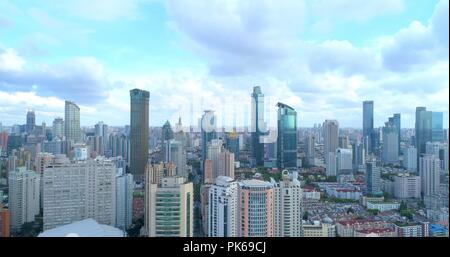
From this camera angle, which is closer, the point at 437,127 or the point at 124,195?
the point at 437,127

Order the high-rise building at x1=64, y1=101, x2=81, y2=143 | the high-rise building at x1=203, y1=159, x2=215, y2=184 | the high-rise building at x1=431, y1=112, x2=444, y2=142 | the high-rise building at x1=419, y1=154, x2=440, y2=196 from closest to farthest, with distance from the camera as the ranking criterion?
the high-rise building at x1=431, y1=112, x2=444, y2=142 → the high-rise building at x1=419, y1=154, x2=440, y2=196 → the high-rise building at x1=64, y1=101, x2=81, y2=143 → the high-rise building at x1=203, y1=159, x2=215, y2=184

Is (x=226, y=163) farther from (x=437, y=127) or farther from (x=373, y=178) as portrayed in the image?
(x=437, y=127)

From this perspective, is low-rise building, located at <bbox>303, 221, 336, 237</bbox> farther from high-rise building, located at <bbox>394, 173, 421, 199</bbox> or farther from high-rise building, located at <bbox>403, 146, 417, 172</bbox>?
high-rise building, located at <bbox>403, 146, 417, 172</bbox>

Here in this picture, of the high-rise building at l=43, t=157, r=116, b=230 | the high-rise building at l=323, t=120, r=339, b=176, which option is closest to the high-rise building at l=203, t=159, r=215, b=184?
the high-rise building at l=43, t=157, r=116, b=230

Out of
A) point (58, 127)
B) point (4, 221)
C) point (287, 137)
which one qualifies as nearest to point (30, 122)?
point (58, 127)

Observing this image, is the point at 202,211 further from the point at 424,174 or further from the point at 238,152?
the point at 424,174
